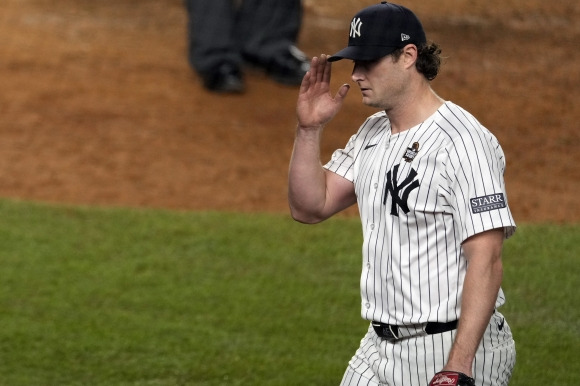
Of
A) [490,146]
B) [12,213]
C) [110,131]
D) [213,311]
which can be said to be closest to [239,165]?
[110,131]

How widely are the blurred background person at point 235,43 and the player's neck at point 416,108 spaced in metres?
8.62

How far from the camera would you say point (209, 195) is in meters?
9.77

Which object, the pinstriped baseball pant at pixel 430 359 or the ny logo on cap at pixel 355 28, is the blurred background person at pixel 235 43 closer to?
the ny logo on cap at pixel 355 28

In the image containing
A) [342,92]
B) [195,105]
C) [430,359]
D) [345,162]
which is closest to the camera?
[430,359]

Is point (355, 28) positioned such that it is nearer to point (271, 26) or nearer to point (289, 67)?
point (289, 67)

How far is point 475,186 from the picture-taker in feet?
11.6

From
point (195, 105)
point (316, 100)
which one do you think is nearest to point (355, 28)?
point (316, 100)

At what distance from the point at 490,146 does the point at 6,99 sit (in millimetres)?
9069

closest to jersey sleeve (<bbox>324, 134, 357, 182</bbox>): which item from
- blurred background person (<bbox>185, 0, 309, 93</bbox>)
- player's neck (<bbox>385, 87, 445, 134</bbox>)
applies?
player's neck (<bbox>385, 87, 445, 134</bbox>)

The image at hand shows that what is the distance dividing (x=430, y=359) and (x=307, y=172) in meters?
0.80

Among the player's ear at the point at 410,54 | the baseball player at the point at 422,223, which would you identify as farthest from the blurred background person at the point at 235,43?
the player's ear at the point at 410,54

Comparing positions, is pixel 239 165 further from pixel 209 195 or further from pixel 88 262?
pixel 88 262

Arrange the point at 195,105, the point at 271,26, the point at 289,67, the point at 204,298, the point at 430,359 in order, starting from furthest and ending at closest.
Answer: the point at 271,26
the point at 289,67
the point at 195,105
the point at 204,298
the point at 430,359

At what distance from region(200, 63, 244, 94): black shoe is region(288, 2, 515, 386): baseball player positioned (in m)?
8.48
